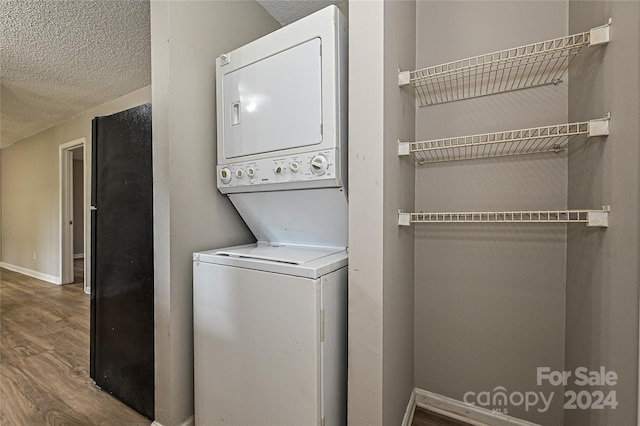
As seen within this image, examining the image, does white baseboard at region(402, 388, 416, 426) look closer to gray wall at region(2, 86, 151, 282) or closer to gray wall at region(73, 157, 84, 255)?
gray wall at region(2, 86, 151, 282)

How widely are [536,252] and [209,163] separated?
1.73 metres

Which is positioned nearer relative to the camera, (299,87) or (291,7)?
(299,87)

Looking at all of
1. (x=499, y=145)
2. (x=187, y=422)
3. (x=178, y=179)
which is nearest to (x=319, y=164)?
(x=178, y=179)

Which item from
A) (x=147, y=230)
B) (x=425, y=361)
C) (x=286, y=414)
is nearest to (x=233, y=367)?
(x=286, y=414)

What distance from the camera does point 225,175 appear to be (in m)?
1.53

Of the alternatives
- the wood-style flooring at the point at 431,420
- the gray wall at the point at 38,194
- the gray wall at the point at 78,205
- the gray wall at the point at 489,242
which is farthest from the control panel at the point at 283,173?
the gray wall at the point at 78,205

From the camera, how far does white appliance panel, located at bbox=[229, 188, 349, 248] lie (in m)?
1.37

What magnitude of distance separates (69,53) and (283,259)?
284 cm

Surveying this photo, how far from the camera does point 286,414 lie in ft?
3.77

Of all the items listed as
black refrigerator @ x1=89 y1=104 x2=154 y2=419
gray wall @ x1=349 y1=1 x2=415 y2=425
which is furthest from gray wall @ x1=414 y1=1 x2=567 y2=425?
black refrigerator @ x1=89 y1=104 x2=154 y2=419

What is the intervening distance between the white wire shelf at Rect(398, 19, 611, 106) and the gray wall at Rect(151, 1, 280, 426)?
105 centimetres

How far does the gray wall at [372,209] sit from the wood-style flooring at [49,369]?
1328 millimetres

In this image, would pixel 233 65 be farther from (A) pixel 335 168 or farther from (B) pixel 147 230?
(B) pixel 147 230

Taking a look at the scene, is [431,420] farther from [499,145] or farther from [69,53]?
[69,53]
